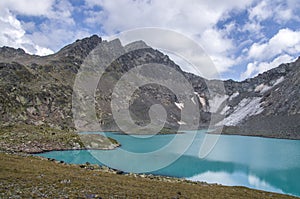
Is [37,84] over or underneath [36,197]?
over

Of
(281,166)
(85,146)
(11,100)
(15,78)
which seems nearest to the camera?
(281,166)

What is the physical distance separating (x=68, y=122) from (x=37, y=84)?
113 feet

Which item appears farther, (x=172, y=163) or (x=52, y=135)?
(x=52, y=135)

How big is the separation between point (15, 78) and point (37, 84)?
15.0 meters

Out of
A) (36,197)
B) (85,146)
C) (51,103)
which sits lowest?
(36,197)

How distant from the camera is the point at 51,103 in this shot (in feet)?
607

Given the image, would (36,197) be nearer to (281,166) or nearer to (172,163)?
(172,163)

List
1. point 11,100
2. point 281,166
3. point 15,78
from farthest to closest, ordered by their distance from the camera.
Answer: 1. point 15,78
2. point 11,100
3. point 281,166

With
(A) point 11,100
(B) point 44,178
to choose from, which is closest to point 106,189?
(B) point 44,178

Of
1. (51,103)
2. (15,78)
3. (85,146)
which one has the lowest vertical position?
(85,146)

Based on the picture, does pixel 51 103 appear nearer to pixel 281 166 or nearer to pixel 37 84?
pixel 37 84

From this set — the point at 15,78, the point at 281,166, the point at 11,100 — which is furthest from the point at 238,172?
the point at 15,78

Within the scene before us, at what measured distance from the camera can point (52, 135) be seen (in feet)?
300

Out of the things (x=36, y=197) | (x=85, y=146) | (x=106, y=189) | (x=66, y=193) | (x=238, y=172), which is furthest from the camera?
(x=85, y=146)
